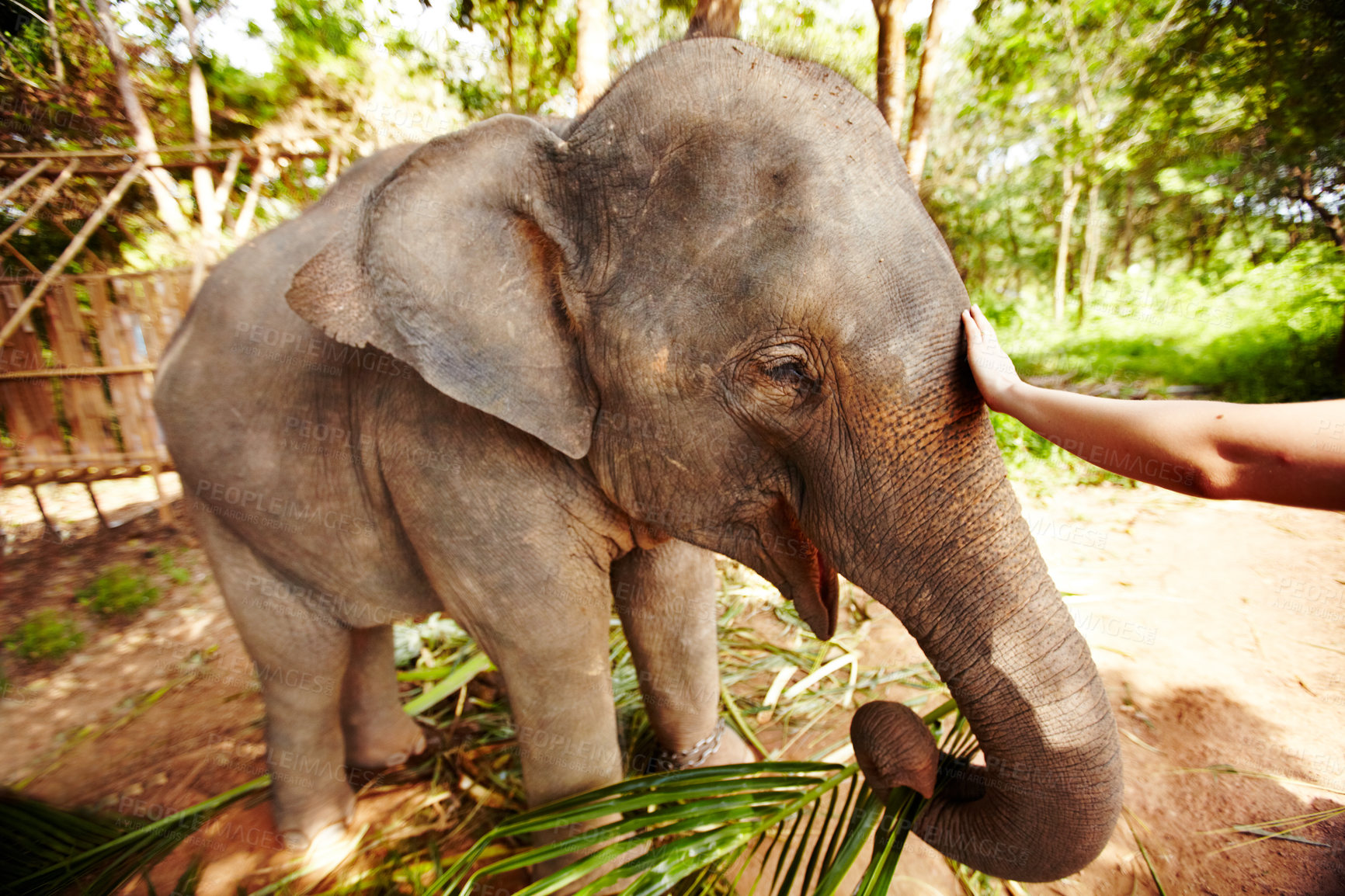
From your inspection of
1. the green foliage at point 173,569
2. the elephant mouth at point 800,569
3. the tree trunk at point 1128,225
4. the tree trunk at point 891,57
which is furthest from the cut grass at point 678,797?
the tree trunk at point 1128,225

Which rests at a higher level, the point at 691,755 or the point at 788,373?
the point at 788,373

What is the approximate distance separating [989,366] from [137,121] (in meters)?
7.74

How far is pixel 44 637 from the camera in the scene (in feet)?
14.3

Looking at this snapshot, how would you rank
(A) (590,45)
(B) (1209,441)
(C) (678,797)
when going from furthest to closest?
(A) (590,45) → (C) (678,797) → (B) (1209,441)

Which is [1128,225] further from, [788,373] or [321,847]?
[321,847]

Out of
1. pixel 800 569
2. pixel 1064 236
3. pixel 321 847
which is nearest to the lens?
pixel 800 569

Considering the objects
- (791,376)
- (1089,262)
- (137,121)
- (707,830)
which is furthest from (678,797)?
(1089,262)

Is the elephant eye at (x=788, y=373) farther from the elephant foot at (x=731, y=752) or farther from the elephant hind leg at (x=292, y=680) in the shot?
the elephant foot at (x=731, y=752)

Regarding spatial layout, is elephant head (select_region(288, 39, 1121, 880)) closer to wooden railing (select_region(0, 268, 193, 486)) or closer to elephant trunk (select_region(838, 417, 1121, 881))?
elephant trunk (select_region(838, 417, 1121, 881))

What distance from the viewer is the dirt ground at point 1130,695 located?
7.37ft

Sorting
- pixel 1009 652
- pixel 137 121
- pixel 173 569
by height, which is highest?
pixel 137 121

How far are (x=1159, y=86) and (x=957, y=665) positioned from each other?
1067 cm

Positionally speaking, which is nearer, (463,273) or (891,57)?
(463,273)

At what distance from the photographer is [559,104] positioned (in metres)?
8.46
